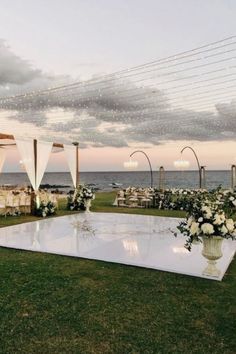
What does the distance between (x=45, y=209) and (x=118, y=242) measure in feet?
15.1

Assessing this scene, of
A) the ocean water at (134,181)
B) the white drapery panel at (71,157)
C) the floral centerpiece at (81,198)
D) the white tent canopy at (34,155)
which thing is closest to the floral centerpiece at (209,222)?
the white tent canopy at (34,155)

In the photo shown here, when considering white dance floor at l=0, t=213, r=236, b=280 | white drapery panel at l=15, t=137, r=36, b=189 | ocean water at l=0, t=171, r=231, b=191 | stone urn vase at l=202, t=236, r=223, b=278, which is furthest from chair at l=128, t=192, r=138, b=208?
ocean water at l=0, t=171, r=231, b=191

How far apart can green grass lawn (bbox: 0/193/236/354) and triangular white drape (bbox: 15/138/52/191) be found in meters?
5.60

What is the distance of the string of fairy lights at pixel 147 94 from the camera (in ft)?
27.0

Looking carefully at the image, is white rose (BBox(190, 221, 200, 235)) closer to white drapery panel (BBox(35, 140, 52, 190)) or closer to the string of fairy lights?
the string of fairy lights

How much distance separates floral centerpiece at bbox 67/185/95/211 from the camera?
37.1ft

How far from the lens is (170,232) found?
23.6 ft

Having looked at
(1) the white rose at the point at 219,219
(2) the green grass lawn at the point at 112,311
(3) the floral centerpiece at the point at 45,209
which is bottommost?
(2) the green grass lawn at the point at 112,311

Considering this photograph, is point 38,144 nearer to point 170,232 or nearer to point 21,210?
point 21,210

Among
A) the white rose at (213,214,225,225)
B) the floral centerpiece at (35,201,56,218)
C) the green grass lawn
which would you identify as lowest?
the green grass lawn

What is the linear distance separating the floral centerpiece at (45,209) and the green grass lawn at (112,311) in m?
5.38

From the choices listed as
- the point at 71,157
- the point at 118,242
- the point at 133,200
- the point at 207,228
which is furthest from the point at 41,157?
the point at 207,228

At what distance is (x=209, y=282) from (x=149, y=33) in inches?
293

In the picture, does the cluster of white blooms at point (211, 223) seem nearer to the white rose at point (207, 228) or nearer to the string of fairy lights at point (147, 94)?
the white rose at point (207, 228)
